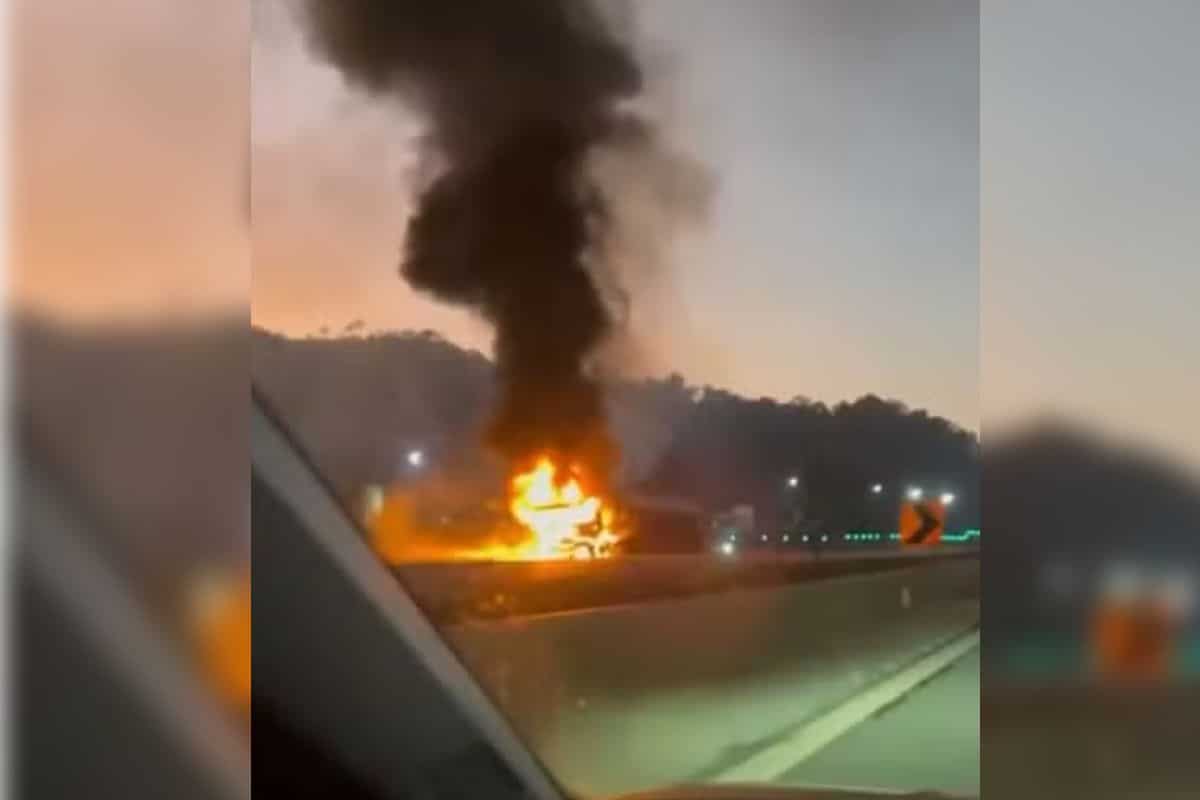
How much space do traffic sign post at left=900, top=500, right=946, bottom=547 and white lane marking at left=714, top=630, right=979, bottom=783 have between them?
11 cm

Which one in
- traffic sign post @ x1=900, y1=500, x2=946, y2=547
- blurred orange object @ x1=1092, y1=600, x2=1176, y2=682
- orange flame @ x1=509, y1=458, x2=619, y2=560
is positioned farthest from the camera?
orange flame @ x1=509, y1=458, x2=619, y2=560

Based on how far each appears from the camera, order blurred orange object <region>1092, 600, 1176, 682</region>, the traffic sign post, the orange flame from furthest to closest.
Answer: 1. the orange flame
2. the traffic sign post
3. blurred orange object <region>1092, 600, 1176, 682</region>

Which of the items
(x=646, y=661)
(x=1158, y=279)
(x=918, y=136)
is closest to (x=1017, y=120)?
(x=918, y=136)

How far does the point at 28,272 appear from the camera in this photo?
1515 millimetres

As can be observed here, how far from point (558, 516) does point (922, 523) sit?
0.40m

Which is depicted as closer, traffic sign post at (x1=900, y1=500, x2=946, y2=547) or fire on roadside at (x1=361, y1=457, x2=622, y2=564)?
traffic sign post at (x1=900, y1=500, x2=946, y2=547)

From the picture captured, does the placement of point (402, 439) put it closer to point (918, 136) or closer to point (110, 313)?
point (110, 313)

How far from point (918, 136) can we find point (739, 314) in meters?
0.26

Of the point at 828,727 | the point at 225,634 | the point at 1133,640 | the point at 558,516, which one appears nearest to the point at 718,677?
the point at 828,727

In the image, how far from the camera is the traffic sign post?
1.33 meters

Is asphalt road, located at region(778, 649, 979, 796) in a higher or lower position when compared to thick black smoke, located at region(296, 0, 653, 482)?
lower

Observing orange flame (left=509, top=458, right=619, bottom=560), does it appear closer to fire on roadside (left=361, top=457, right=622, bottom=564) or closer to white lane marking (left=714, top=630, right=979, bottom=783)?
fire on roadside (left=361, top=457, right=622, bottom=564)

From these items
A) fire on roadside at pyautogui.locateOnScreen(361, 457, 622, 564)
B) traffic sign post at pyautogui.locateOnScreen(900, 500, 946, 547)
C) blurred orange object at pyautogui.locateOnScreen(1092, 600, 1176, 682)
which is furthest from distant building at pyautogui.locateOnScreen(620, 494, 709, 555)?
blurred orange object at pyautogui.locateOnScreen(1092, 600, 1176, 682)

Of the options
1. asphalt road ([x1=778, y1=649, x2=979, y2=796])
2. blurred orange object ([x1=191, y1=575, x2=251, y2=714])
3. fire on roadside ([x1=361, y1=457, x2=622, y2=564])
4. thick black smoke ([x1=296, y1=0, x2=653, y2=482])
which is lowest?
asphalt road ([x1=778, y1=649, x2=979, y2=796])
